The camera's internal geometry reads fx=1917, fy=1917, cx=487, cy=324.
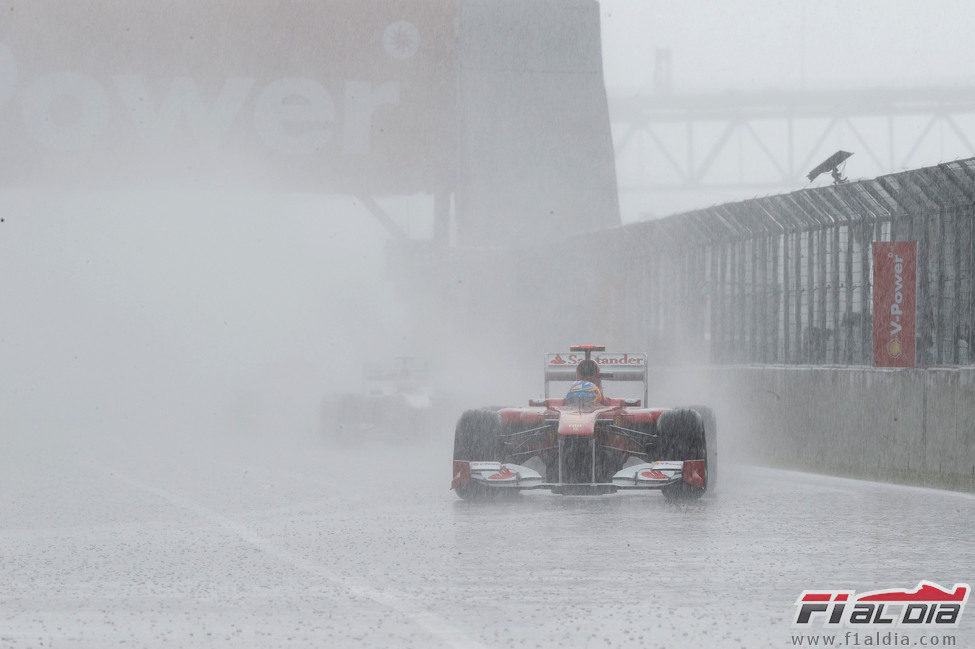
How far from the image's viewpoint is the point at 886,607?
8820mm

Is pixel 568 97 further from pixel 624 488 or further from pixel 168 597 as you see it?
pixel 168 597

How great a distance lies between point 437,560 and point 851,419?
950cm

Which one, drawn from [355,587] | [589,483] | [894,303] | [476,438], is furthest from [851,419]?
[355,587]

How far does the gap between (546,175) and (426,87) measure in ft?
12.9

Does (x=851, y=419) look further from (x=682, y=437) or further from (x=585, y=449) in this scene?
(x=585, y=449)

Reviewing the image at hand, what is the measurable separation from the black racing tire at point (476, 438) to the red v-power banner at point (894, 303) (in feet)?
16.7

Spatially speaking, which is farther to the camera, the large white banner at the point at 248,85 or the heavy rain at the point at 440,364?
the large white banner at the point at 248,85

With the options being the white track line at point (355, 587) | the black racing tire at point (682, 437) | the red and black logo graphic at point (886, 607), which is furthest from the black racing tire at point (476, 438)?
the red and black logo graphic at point (886, 607)

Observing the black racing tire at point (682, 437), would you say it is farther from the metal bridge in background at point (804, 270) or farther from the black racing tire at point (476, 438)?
the metal bridge in background at point (804, 270)

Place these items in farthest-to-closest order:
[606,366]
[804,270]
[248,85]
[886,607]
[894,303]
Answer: [248,85], [804,270], [894,303], [606,366], [886,607]

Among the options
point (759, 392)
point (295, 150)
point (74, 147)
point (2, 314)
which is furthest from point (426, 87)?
point (2, 314)

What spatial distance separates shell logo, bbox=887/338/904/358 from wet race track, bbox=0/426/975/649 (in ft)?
4.54

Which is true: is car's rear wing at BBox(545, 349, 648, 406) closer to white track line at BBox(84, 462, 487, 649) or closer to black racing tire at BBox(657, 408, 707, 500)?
black racing tire at BBox(657, 408, 707, 500)

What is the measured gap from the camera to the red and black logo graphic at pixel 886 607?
8.36 meters
